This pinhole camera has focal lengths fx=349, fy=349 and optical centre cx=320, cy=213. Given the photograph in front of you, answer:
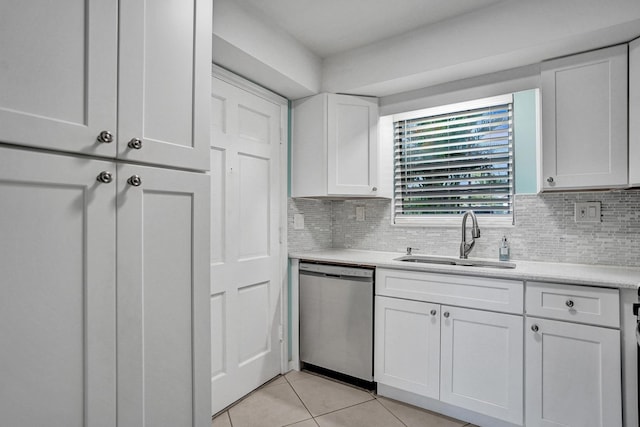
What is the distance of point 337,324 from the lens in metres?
2.51

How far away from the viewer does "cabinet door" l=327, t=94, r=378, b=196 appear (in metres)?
2.62

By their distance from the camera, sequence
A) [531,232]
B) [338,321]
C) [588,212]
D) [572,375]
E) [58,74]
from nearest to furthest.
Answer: [58,74]
[572,375]
[588,212]
[531,232]
[338,321]

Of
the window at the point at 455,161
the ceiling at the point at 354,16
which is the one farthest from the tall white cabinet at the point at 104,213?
the window at the point at 455,161

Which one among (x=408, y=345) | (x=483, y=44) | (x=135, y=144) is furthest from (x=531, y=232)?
(x=135, y=144)

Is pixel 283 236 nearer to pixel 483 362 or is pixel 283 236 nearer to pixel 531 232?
pixel 483 362

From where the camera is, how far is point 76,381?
3.12 feet

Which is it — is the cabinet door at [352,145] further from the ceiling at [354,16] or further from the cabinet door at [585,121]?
the cabinet door at [585,121]

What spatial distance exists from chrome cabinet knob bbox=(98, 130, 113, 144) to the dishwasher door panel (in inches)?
70.2

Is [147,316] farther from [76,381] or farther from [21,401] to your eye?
[21,401]

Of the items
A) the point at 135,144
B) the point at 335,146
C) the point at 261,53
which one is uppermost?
the point at 261,53

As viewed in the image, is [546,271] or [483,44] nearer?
[546,271]

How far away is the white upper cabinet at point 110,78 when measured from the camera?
33.8 inches

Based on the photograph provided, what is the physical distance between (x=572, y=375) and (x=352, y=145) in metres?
1.91

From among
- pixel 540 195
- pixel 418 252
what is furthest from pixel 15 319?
pixel 540 195
